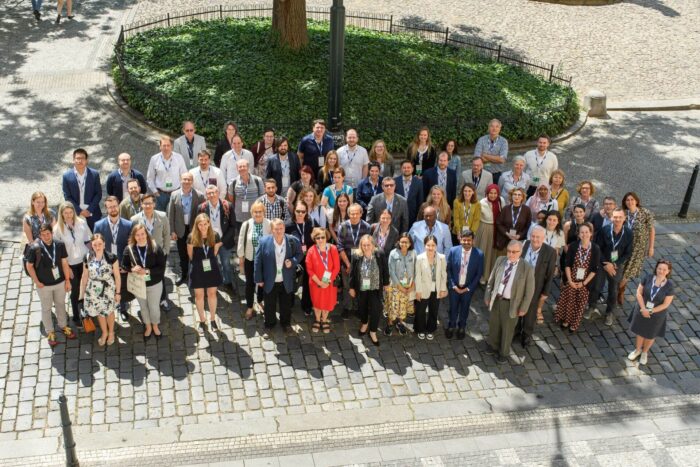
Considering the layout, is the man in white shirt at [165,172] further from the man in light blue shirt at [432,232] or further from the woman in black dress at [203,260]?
the man in light blue shirt at [432,232]

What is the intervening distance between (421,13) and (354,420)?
56.1 ft

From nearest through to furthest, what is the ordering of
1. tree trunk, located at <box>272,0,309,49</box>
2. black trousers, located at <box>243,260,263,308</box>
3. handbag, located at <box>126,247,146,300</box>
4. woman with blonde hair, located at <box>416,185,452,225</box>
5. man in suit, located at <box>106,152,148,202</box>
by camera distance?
1. handbag, located at <box>126,247,146,300</box>
2. black trousers, located at <box>243,260,263,308</box>
3. woman with blonde hair, located at <box>416,185,452,225</box>
4. man in suit, located at <box>106,152,148,202</box>
5. tree trunk, located at <box>272,0,309,49</box>

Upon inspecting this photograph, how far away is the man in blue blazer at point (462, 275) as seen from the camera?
10391 millimetres

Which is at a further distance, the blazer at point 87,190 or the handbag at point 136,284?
the blazer at point 87,190

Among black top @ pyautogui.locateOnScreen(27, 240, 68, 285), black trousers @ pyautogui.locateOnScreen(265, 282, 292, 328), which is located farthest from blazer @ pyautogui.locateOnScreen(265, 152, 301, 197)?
black top @ pyautogui.locateOnScreen(27, 240, 68, 285)

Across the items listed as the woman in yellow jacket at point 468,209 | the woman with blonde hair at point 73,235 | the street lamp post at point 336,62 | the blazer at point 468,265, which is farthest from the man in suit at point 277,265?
the street lamp post at point 336,62

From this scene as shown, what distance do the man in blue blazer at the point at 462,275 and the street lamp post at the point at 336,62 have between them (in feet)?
16.8

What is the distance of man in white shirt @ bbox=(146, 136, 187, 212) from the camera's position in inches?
477

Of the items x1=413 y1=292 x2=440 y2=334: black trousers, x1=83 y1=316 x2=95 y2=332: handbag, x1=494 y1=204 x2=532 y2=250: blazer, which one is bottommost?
x1=83 y1=316 x2=95 y2=332: handbag

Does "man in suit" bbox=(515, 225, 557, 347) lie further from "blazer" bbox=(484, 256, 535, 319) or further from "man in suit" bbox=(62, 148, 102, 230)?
"man in suit" bbox=(62, 148, 102, 230)

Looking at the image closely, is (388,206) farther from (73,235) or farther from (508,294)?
(73,235)

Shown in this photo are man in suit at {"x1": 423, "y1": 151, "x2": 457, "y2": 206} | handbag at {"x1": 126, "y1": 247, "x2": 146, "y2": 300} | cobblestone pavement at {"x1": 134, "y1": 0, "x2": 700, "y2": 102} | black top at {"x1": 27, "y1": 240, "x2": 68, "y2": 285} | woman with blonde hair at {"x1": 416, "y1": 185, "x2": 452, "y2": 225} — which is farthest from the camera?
cobblestone pavement at {"x1": 134, "y1": 0, "x2": 700, "y2": 102}

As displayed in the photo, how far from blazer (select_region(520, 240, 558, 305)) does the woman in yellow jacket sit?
1.12 m

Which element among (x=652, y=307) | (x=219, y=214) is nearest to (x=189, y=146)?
(x=219, y=214)
